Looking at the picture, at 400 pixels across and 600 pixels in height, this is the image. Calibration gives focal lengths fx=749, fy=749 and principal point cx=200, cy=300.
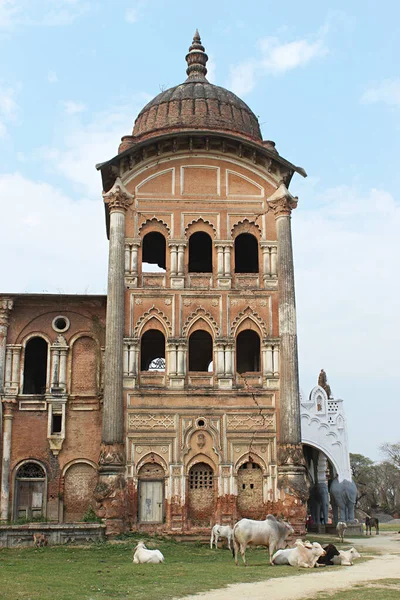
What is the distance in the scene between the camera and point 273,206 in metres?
27.2

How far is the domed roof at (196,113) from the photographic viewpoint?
94.7ft

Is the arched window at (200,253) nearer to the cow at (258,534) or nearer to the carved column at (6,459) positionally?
the carved column at (6,459)

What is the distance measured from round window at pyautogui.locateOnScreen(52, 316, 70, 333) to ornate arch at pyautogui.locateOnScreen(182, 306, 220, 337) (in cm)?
470

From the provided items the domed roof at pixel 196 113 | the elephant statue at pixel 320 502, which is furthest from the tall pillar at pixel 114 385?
the elephant statue at pixel 320 502

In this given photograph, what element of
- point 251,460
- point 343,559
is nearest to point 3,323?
point 251,460

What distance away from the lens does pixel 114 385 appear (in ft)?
81.3

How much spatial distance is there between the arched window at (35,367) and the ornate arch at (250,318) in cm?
748

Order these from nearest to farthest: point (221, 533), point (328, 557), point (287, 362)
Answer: point (328, 557)
point (221, 533)
point (287, 362)

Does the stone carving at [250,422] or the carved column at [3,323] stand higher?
the carved column at [3,323]

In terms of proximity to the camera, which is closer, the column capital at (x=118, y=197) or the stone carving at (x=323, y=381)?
the column capital at (x=118, y=197)

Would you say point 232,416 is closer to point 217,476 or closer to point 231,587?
point 217,476

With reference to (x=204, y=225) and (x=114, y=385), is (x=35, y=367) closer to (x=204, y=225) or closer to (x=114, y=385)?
(x=114, y=385)

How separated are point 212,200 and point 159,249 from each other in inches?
149

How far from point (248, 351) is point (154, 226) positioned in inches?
250
